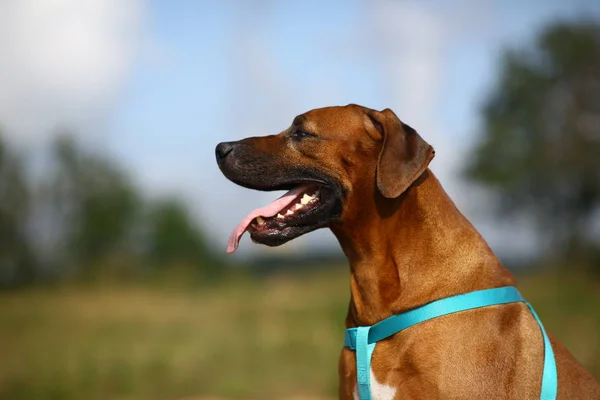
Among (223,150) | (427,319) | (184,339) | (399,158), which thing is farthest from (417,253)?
(184,339)

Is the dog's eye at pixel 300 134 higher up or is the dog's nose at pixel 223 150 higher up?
the dog's eye at pixel 300 134

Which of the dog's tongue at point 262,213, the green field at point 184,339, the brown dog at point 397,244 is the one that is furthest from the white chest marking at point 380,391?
the green field at point 184,339

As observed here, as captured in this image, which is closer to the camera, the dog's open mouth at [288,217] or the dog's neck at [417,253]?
the dog's neck at [417,253]

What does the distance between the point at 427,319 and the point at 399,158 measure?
83cm

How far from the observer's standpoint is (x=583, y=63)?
535 inches

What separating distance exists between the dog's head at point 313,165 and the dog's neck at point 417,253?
0.16m

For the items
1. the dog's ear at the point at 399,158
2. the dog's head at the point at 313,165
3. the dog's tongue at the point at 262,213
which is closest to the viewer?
the dog's ear at the point at 399,158

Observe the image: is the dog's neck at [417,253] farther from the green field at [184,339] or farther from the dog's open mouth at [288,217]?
the green field at [184,339]

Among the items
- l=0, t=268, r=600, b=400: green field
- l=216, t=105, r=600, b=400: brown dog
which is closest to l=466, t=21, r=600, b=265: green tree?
l=0, t=268, r=600, b=400: green field

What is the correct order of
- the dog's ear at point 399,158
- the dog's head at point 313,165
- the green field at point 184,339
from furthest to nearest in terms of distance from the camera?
the green field at point 184,339 → the dog's head at point 313,165 → the dog's ear at point 399,158

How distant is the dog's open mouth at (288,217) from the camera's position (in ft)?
12.0

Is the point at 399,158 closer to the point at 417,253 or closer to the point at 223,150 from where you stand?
the point at 417,253

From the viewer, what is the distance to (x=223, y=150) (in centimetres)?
376

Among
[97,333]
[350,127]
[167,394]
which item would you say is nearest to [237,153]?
[350,127]
